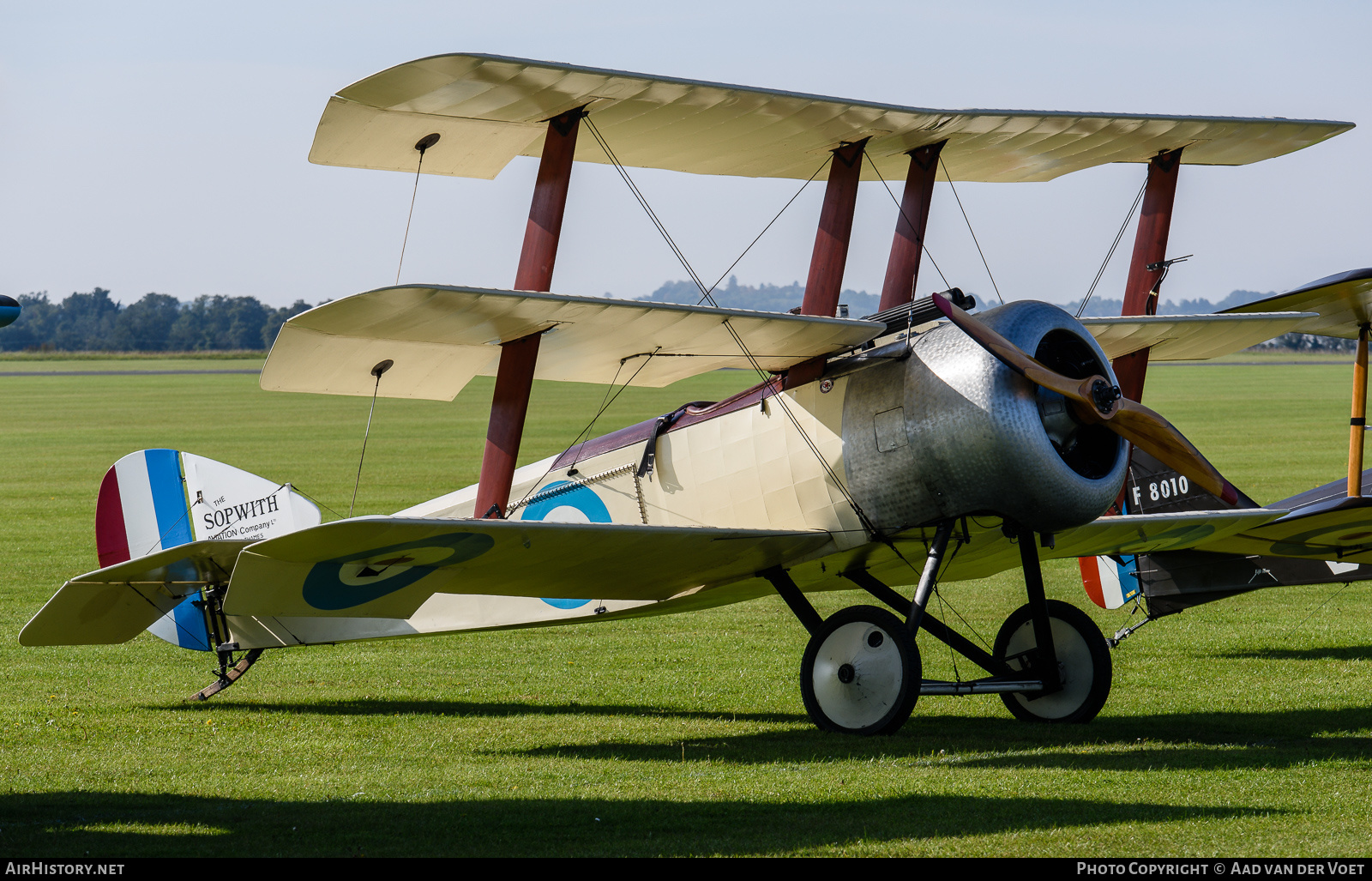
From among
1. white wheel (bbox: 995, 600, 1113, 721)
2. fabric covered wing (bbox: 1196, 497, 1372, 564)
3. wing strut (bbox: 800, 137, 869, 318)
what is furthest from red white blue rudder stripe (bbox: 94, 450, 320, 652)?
fabric covered wing (bbox: 1196, 497, 1372, 564)

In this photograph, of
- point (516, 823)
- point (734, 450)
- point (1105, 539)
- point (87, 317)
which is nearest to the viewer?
point (516, 823)

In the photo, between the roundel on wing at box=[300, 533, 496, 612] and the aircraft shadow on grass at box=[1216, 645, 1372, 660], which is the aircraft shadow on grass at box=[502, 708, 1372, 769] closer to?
the roundel on wing at box=[300, 533, 496, 612]

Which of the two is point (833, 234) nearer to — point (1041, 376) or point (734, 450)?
point (734, 450)

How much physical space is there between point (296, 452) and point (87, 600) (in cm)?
2556

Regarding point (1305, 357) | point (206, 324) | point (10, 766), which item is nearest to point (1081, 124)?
point (10, 766)

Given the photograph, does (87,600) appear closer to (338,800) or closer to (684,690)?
(338,800)

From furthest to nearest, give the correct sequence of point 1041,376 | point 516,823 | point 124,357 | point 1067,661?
point 124,357, point 1067,661, point 1041,376, point 516,823

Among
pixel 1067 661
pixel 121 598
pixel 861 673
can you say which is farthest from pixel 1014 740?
pixel 121 598

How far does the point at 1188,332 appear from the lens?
382 inches

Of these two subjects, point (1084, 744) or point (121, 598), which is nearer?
point (1084, 744)

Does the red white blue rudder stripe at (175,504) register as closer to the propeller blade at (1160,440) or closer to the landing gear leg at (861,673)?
the landing gear leg at (861,673)

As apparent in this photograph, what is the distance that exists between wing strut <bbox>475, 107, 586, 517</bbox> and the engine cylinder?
1958mm

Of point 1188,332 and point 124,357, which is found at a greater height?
point 124,357

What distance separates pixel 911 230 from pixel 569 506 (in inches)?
116
